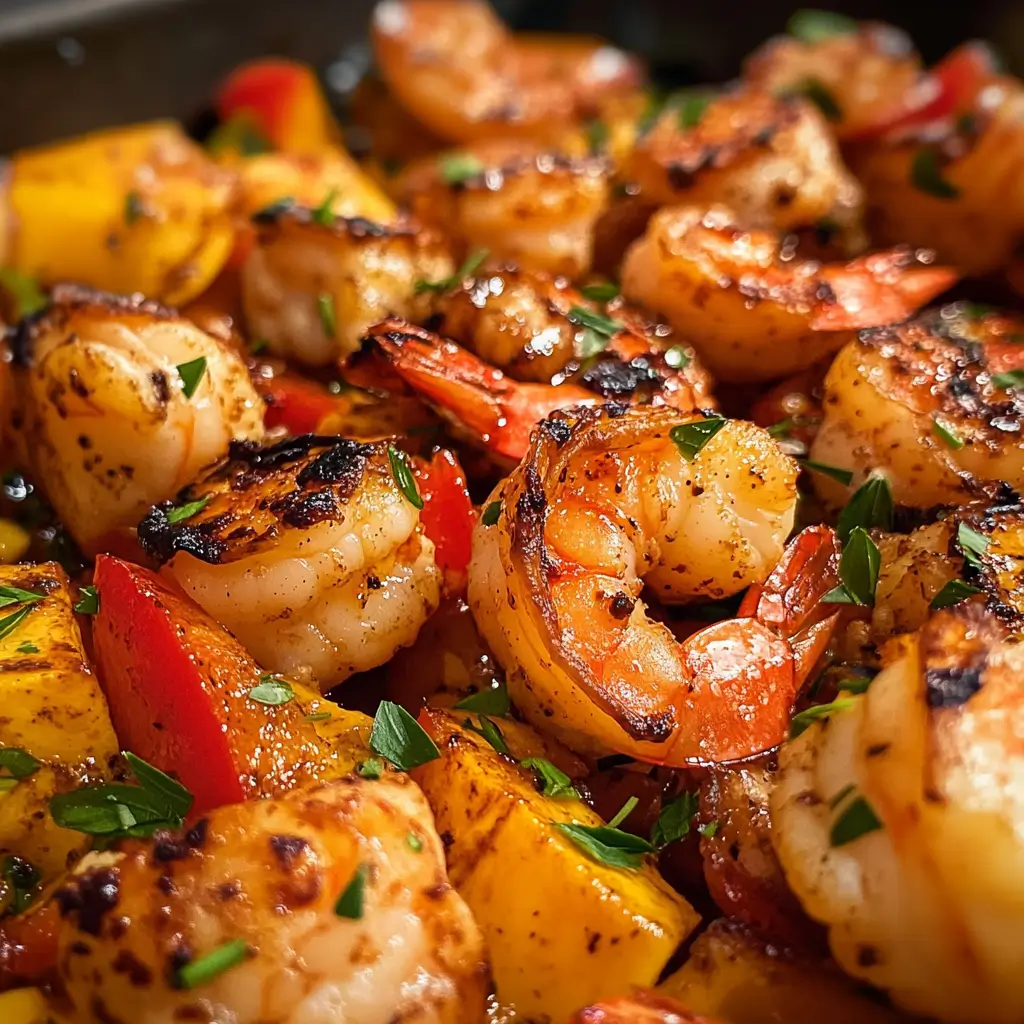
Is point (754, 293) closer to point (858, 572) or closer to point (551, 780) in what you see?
point (858, 572)

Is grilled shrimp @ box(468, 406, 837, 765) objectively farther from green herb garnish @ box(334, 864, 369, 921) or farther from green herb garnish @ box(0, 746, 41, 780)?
green herb garnish @ box(0, 746, 41, 780)

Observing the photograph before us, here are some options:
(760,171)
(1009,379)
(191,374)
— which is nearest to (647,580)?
(1009,379)

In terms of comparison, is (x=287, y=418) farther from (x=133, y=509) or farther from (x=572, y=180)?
(x=572, y=180)

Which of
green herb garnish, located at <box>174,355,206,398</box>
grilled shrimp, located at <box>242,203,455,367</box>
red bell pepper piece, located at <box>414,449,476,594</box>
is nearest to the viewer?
red bell pepper piece, located at <box>414,449,476,594</box>

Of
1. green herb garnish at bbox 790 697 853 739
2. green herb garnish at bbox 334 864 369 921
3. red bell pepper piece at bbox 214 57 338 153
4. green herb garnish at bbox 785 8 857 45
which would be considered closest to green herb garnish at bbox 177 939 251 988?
green herb garnish at bbox 334 864 369 921

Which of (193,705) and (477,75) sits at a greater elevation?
(477,75)
